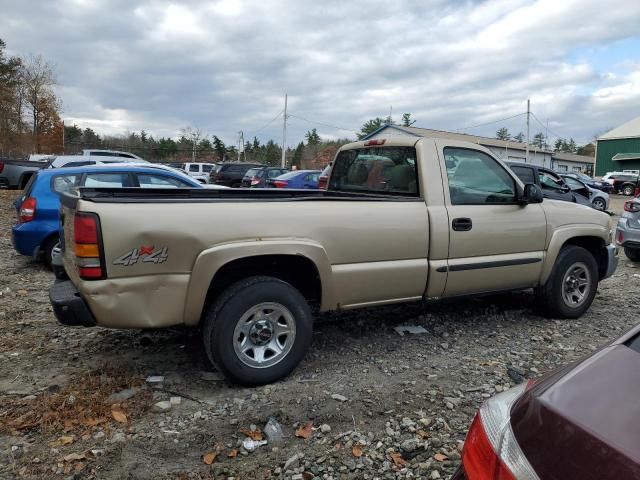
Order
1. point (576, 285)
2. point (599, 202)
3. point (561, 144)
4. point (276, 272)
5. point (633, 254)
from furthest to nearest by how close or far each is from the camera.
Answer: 1. point (561, 144)
2. point (599, 202)
3. point (633, 254)
4. point (576, 285)
5. point (276, 272)

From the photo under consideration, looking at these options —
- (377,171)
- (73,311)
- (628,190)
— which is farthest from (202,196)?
(628,190)

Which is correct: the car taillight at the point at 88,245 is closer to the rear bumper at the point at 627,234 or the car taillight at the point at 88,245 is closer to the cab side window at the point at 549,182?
the rear bumper at the point at 627,234

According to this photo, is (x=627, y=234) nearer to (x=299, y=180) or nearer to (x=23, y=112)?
(x=299, y=180)

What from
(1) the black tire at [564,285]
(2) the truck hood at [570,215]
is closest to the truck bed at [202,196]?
(2) the truck hood at [570,215]

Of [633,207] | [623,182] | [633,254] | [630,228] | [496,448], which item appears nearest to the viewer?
[496,448]

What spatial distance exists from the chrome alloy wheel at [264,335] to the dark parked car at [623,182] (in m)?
38.5

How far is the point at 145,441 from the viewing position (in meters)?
2.95

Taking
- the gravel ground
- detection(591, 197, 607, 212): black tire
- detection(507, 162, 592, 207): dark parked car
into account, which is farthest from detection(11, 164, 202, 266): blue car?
detection(591, 197, 607, 212): black tire

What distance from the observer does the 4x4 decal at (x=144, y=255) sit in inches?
122

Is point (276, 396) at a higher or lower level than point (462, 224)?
lower

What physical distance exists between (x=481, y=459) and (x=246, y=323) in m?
2.28

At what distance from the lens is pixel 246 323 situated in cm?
349

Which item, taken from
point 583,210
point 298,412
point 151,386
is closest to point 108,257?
point 151,386

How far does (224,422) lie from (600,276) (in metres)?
4.52
